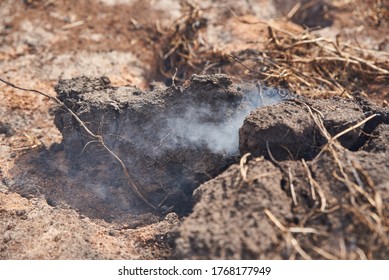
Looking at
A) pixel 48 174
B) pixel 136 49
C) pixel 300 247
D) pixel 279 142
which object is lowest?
pixel 48 174

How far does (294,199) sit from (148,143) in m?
0.96

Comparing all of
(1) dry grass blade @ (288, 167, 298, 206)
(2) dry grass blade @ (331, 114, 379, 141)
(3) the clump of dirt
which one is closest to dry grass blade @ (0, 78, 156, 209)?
(3) the clump of dirt

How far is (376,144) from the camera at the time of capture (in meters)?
2.26

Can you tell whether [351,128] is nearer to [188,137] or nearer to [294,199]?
[294,199]

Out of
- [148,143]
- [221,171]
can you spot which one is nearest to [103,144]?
[148,143]

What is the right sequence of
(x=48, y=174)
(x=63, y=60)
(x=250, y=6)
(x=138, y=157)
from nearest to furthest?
(x=138, y=157), (x=48, y=174), (x=63, y=60), (x=250, y=6)

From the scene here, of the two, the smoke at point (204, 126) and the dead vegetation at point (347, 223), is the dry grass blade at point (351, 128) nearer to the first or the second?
the dead vegetation at point (347, 223)

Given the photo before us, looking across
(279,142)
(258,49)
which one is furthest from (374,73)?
(279,142)

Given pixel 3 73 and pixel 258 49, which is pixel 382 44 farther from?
pixel 3 73

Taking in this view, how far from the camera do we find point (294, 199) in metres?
2.00

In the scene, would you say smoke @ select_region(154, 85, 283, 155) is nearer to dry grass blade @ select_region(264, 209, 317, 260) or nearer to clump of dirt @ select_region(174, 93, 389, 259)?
clump of dirt @ select_region(174, 93, 389, 259)

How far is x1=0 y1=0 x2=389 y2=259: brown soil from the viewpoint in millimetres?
1944

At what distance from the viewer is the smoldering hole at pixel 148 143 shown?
253cm
